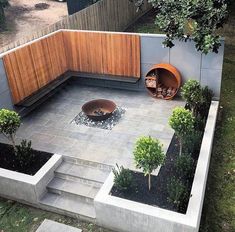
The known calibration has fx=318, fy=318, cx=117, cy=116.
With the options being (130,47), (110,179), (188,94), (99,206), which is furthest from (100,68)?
(99,206)

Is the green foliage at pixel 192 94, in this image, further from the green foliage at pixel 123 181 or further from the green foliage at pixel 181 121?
the green foliage at pixel 123 181

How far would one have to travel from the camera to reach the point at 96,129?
30.5 ft

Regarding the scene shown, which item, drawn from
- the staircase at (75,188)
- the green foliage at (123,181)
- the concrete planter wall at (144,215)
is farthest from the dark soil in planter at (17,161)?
the green foliage at (123,181)

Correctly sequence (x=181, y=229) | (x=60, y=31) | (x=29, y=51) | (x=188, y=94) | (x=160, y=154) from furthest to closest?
(x=60, y=31) → (x=29, y=51) → (x=188, y=94) → (x=160, y=154) → (x=181, y=229)

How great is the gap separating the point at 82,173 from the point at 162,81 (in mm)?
4788

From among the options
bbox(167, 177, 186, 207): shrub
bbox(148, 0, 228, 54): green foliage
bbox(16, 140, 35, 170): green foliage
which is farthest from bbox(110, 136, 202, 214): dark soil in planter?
bbox(148, 0, 228, 54): green foliage

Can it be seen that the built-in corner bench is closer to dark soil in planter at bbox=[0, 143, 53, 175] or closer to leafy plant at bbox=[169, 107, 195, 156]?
dark soil in planter at bbox=[0, 143, 53, 175]

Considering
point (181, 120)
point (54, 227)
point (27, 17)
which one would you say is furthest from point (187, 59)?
point (27, 17)

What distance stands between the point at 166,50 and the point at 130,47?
3.95 ft

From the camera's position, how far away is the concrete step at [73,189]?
712 cm

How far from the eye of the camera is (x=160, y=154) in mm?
6234

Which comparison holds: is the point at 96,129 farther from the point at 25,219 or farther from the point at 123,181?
the point at 25,219

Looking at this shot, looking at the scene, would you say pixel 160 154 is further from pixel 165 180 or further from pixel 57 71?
pixel 57 71

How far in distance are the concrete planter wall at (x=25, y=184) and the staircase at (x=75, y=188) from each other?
22 centimetres
